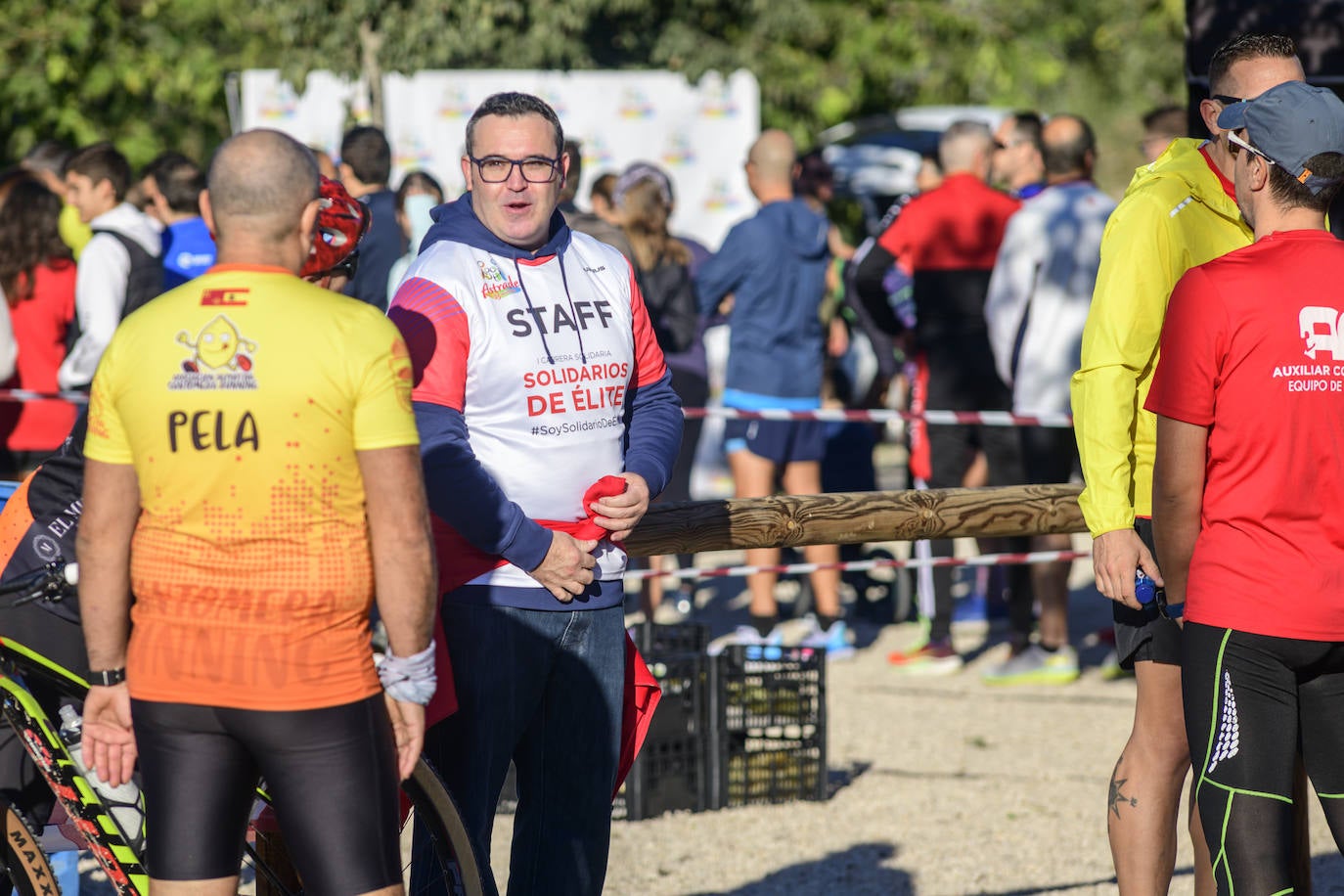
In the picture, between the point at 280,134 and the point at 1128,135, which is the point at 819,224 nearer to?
the point at 280,134

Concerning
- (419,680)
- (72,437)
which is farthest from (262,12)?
(419,680)

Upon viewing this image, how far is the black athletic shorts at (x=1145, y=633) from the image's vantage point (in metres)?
3.65

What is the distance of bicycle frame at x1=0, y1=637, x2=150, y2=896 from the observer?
A: 339 cm

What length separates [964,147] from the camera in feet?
26.5

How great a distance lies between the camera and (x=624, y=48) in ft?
51.8

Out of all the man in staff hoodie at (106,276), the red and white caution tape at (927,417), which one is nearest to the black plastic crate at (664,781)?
the red and white caution tape at (927,417)

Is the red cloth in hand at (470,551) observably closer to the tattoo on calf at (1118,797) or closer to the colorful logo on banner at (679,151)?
the tattoo on calf at (1118,797)

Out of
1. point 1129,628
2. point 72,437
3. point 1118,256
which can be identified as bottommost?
point 1129,628

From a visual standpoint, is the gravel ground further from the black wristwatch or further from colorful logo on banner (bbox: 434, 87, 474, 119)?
colorful logo on banner (bbox: 434, 87, 474, 119)

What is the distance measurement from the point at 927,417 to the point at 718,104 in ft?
17.8

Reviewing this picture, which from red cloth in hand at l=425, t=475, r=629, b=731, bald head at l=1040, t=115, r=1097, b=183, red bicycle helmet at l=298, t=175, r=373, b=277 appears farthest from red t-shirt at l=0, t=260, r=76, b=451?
red cloth in hand at l=425, t=475, r=629, b=731

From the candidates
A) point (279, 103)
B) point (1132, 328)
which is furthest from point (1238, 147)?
point (279, 103)

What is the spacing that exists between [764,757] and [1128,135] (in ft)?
99.2

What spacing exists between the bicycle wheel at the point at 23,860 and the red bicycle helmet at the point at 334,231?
1.42m
